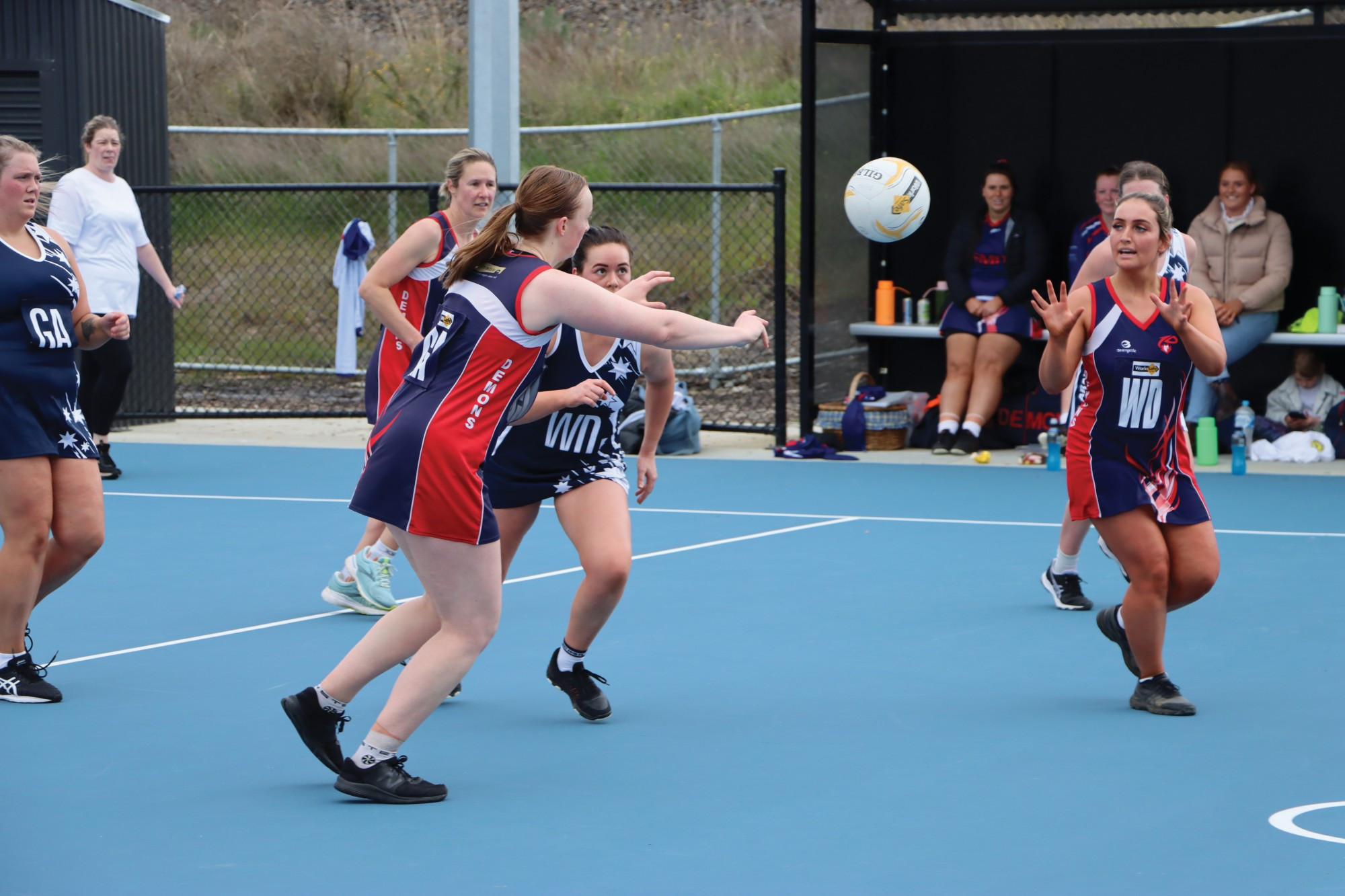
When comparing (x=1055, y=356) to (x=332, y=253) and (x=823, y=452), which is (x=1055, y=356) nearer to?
(x=823, y=452)

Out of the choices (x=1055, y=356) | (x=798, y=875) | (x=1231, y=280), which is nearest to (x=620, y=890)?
(x=798, y=875)

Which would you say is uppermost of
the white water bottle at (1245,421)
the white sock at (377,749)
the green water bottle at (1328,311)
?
the green water bottle at (1328,311)

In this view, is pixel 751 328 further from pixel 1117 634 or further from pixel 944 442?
pixel 944 442

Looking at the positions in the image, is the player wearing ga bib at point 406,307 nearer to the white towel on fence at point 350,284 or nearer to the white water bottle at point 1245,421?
the white towel on fence at point 350,284

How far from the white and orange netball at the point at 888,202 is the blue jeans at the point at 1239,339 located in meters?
3.20

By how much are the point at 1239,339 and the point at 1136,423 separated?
6.80 m

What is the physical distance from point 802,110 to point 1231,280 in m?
3.29

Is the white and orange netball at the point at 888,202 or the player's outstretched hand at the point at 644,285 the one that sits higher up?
the white and orange netball at the point at 888,202

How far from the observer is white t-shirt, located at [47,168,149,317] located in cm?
1072

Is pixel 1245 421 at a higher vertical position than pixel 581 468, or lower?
lower

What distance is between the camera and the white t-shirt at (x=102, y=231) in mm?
10719

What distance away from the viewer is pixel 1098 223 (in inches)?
487

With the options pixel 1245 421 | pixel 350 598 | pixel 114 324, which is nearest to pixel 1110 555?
pixel 350 598

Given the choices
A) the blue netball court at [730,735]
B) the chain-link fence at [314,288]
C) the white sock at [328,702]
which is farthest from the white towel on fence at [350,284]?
the white sock at [328,702]
